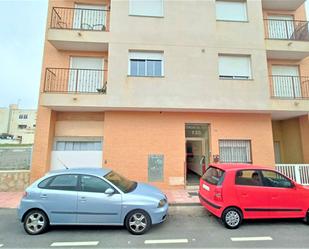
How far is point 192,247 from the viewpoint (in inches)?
160

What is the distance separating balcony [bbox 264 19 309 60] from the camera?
932cm

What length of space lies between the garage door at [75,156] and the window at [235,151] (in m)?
5.93

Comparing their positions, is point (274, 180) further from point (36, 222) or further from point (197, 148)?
point (36, 222)

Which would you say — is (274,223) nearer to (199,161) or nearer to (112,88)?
(199,161)

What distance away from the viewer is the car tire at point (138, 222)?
4641mm

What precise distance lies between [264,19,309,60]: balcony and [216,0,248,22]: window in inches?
63.9

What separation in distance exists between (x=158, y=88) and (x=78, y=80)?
3999mm

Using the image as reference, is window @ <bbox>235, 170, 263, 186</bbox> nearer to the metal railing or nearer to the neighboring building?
the metal railing

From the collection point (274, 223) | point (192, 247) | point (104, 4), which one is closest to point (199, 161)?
point (274, 223)

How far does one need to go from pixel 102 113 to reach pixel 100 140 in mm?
1335

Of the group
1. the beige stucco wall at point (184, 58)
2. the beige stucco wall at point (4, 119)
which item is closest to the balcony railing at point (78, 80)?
the beige stucco wall at point (184, 58)

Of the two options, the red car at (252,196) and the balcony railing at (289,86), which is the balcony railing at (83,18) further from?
the balcony railing at (289,86)

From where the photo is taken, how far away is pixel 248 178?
5344mm

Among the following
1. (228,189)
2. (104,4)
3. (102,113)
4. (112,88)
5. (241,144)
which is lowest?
(228,189)
